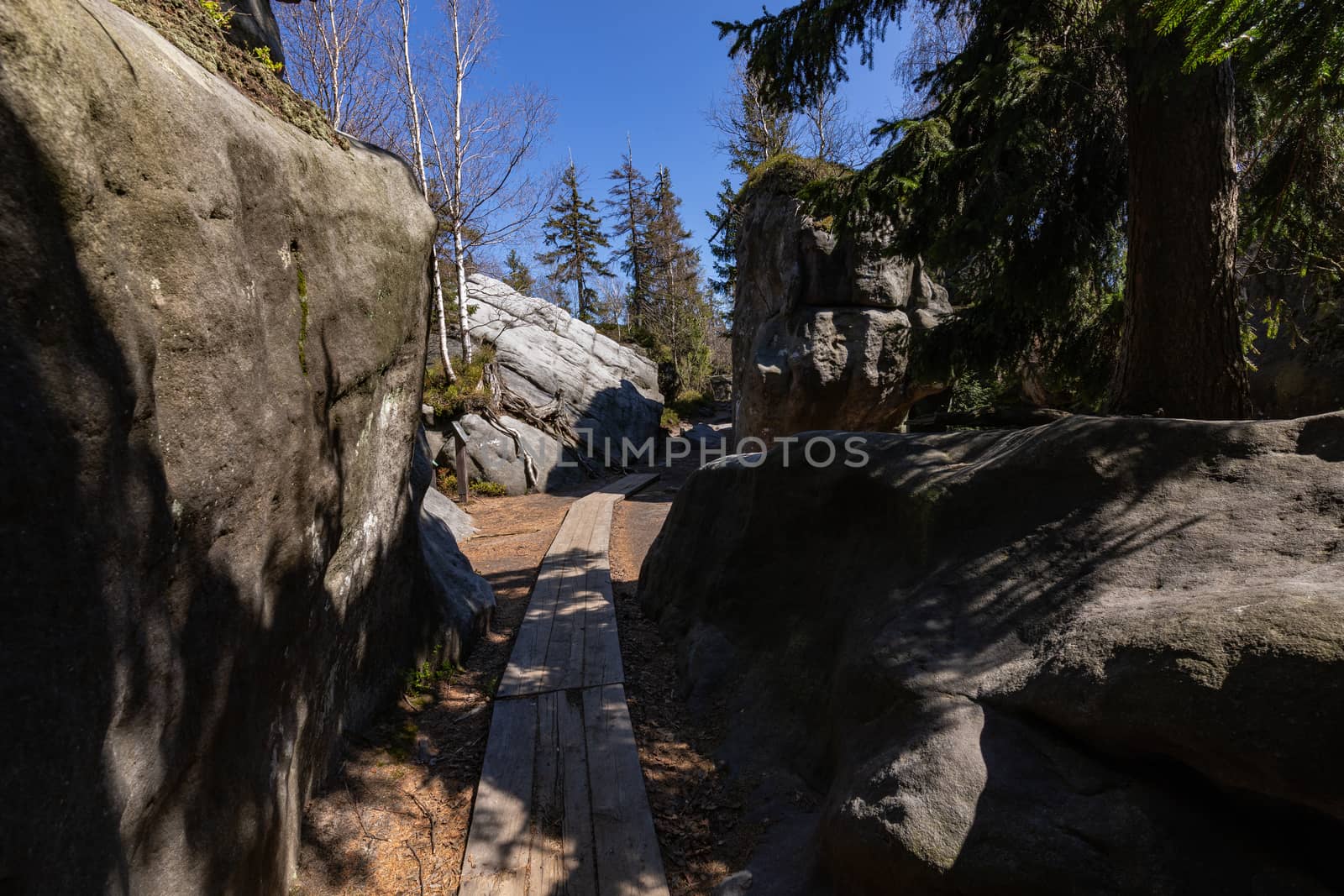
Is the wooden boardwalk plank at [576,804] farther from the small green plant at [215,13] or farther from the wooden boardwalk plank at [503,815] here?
the small green plant at [215,13]

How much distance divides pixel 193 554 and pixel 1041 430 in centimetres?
354

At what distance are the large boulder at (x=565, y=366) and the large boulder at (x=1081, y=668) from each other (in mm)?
15952

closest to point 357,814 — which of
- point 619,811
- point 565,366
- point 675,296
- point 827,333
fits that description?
point 619,811

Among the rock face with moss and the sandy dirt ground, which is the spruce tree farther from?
the rock face with moss

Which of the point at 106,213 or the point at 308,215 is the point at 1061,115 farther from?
the point at 106,213

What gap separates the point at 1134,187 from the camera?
4.35 metres

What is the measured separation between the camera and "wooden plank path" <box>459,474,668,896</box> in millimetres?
2773

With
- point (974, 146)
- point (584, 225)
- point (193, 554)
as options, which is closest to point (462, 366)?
point (974, 146)

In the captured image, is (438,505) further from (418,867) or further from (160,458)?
(160,458)

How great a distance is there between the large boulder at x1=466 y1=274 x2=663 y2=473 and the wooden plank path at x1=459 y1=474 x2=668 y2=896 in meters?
13.9

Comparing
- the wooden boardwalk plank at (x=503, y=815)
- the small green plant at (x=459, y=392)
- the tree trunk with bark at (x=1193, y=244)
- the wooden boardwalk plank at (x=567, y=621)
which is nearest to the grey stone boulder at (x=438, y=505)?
the wooden boardwalk plank at (x=567, y=621)

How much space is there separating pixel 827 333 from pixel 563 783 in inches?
479

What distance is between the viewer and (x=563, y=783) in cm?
340

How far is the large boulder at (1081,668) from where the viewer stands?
1578 mm
